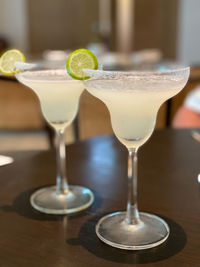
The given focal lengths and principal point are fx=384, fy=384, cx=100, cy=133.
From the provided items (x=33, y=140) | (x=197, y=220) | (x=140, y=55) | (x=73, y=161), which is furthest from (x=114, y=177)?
(x=140, y=55)

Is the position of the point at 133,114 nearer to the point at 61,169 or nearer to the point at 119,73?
the point at 119,73

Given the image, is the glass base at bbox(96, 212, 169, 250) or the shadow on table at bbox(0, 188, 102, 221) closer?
the glass base at bbox(96, 212, 169, 250)

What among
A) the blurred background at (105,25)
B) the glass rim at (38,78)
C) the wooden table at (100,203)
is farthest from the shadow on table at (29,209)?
the blurred background at (105,25)

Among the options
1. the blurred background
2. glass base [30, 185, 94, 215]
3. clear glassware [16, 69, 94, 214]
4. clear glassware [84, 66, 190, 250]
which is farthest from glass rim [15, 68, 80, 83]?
the blurred background

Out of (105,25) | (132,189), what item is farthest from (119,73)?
(105,25)

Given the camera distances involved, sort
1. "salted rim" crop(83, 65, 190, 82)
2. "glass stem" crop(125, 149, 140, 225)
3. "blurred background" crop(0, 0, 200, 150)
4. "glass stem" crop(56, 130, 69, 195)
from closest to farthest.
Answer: "salted rim" crop(83, 65, 190, 82) → "glass stem" crop(125, 149, 140, 225) → "glass stem" crop(56, 130, 69, 195) → "blurred background" crop(0, 0, 200, 150)

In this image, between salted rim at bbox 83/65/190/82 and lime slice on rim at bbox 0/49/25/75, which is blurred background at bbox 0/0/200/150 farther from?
salted rim at bbox 83/65/190/82

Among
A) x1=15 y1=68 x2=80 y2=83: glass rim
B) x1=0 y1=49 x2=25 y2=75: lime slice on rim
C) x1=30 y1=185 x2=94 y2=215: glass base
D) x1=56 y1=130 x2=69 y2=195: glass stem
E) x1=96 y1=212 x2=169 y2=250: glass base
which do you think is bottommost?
x1=30 y1=185 x2=94 y2=215: glass base
